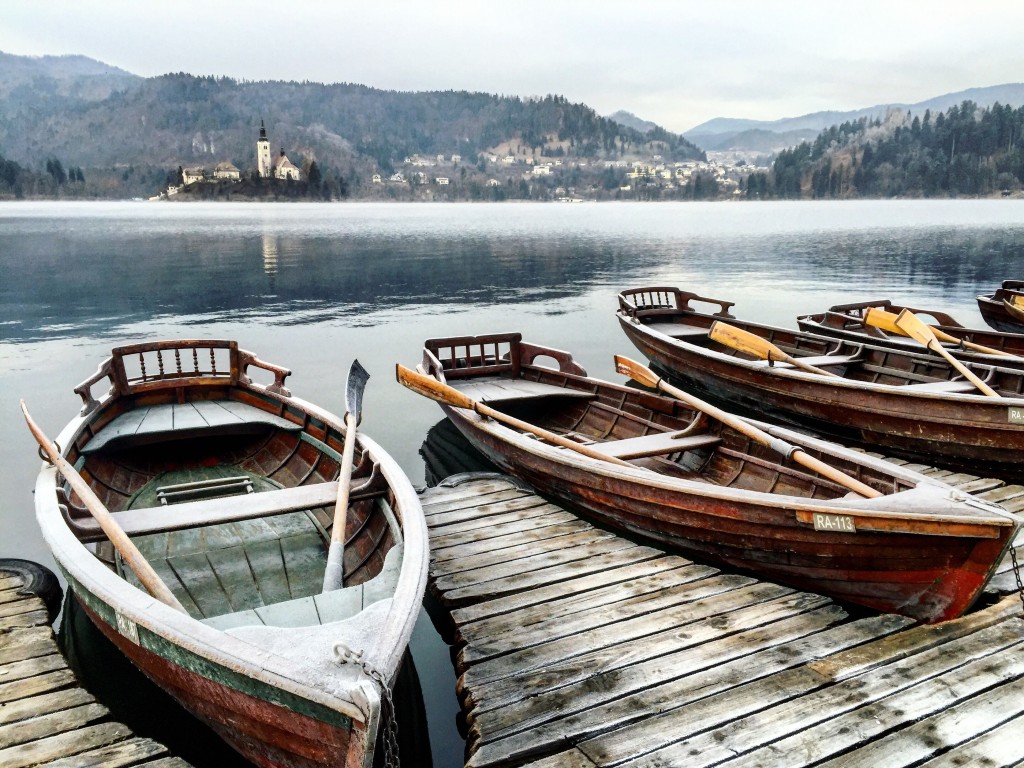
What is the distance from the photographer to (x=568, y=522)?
8.88m

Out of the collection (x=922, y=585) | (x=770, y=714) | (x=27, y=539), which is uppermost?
(x=922, y=585)

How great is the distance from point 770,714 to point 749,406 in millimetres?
9003

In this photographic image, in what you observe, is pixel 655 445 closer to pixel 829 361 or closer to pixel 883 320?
pixel 829 361

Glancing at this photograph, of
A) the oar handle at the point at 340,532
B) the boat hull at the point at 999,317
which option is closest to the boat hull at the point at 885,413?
the oar handle at the point at 340,532

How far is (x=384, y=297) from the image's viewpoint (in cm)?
3825

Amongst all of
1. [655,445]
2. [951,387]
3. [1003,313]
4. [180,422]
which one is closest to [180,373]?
[180,422]

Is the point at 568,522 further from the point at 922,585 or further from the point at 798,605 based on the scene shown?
the point at 922,585

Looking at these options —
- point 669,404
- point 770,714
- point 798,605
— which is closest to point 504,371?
point 669,404

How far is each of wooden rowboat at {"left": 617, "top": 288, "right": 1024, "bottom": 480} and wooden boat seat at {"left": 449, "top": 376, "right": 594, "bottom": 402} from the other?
137 inches

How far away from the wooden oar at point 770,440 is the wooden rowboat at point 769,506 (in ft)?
0.56

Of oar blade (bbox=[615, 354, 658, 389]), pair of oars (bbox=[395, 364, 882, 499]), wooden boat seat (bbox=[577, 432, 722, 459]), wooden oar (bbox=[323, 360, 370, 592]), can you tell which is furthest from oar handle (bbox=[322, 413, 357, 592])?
oar blade (bbox=[615, 354, 658, 389])

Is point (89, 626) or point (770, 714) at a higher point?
point (770, 714)

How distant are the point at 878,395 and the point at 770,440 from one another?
159 inches

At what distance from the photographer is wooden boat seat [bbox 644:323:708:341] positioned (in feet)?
57.9
